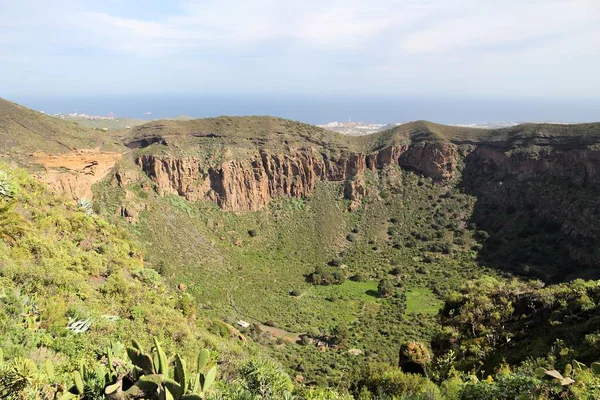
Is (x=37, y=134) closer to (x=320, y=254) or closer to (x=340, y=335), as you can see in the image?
(x=320, y=254)

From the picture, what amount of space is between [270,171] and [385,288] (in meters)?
23.8

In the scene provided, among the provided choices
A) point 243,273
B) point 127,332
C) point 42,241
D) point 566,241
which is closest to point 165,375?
point 127,332

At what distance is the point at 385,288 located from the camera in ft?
131

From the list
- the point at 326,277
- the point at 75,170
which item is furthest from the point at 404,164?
the point at 75,170

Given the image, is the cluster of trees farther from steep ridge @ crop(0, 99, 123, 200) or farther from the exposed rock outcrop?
steep ridge @ crop(0, 99, 123, 200)

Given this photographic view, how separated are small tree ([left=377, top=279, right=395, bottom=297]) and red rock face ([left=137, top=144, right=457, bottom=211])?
19573 mm

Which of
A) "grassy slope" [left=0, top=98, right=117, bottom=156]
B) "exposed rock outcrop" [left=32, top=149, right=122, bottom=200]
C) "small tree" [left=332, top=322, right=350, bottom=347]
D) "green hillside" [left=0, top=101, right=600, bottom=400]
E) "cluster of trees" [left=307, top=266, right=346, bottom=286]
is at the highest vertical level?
"grassy slope" [left=0, top=98, right=117, bottom=156]

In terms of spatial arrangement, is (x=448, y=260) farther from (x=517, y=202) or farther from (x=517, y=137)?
(x=517, y=137)

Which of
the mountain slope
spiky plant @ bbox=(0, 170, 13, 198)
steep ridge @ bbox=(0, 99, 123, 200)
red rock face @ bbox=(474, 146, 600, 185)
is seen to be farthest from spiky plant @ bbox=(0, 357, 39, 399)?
red rock face @ bbox=(474, 146, 600, 185)

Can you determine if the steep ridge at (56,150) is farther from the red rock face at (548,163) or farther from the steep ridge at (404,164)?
the red rock face at (548,163)

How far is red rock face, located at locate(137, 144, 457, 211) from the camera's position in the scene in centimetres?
4638

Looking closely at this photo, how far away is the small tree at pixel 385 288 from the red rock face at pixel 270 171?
771 inches

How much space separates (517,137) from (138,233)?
5435 cm

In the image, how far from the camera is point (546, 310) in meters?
15.4
